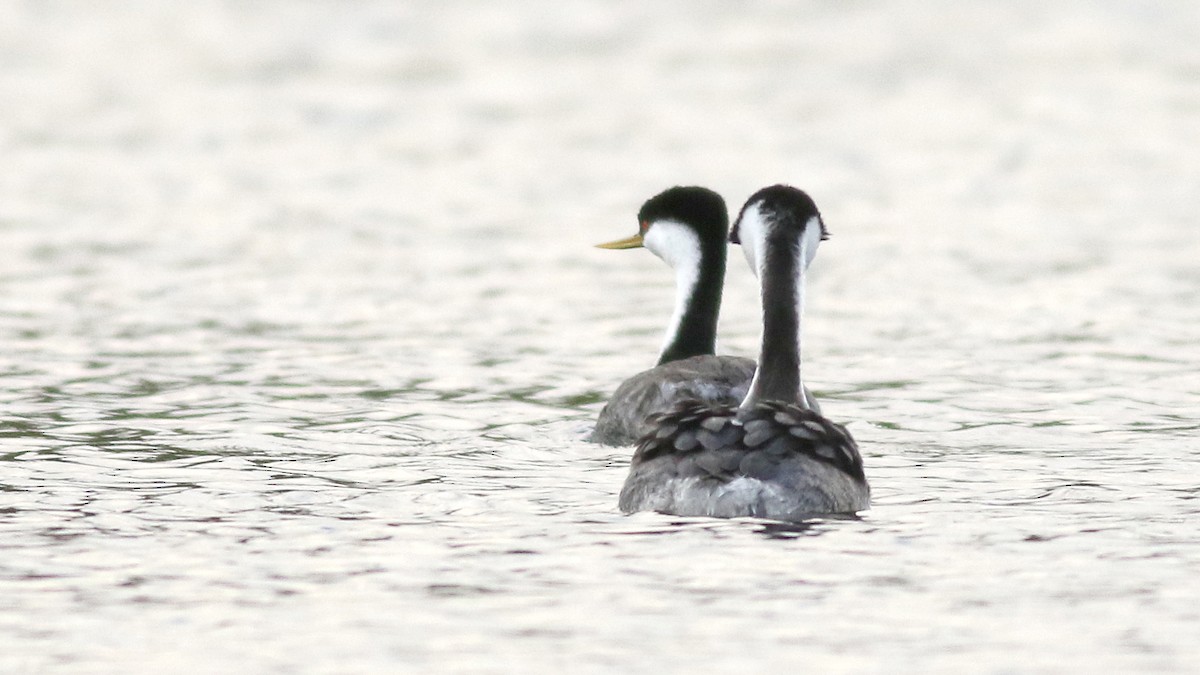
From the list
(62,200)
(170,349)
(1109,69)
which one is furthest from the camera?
(1109,69)

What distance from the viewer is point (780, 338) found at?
12.0m

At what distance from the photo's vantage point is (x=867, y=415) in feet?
47.5

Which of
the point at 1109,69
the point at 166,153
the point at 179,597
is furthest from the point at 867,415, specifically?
the point at 1109,69

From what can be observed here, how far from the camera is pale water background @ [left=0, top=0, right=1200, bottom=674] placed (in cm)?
883

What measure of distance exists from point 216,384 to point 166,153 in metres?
12.5

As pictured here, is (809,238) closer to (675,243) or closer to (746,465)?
(746,465)

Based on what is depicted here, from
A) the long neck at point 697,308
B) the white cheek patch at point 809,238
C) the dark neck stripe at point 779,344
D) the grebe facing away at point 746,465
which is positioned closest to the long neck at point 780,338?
the dark neck stripe at point 779,344

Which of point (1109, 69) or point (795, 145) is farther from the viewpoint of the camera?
point (1109, 69)

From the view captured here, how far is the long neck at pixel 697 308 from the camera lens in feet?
50.6

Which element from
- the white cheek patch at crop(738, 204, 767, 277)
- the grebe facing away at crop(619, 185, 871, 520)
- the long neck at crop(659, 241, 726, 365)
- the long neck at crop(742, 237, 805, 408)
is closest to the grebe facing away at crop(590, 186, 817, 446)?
the long neck at crop(659, 241, 726, 365)

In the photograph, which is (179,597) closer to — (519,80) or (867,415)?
(867,415)

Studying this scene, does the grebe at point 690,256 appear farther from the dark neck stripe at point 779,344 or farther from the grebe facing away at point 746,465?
the grebe facing away at point 746,465

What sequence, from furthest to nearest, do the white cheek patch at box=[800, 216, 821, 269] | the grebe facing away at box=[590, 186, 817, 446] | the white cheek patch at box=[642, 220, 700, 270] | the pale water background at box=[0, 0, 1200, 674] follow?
the white cheek patch at box=[642, 220, 700, 270] → the grebe facing away at box=[590, 186, 817, 446] → the white cheek patch at box=[800, 216, 821, 269] → the pale water background at box=[0, 0, 1200, 674]

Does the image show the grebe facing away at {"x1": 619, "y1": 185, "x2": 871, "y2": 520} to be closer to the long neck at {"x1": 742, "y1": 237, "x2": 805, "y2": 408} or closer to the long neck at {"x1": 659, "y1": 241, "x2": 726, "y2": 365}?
the long neck at {"x1": 742, "y1": 237, "x2": 805, "y2": 408}
